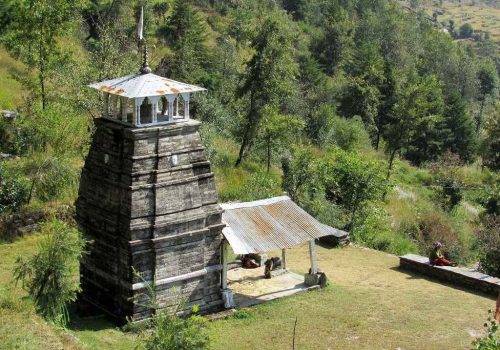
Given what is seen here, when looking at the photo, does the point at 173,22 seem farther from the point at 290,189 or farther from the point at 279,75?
the point at 290,189

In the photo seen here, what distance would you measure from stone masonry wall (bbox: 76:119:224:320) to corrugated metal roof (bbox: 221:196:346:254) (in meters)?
0.79

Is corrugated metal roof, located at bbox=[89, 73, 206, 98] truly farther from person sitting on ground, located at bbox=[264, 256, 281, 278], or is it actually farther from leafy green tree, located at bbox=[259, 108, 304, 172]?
leafy green tree, located at bbox=[259, 108, 304, 172]

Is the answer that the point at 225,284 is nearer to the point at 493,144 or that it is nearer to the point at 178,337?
the point at 178,337

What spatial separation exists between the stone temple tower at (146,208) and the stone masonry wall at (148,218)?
0.09 feet

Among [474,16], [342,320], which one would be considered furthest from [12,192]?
[474,16]

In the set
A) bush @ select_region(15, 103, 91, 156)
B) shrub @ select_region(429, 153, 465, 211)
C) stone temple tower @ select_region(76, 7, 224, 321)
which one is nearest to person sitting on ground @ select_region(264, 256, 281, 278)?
stone temple tower @ select_region(76, 7, 224, 321)

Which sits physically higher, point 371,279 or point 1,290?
point 1,290

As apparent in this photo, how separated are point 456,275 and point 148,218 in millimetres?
10999

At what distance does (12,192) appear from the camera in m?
25.7

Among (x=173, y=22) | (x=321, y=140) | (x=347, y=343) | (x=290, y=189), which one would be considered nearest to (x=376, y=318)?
(x=347, y=343)

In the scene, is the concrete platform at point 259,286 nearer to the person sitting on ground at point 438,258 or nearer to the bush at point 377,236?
the person sitting on ground at point 438,258

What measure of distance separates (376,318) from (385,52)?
6055cm

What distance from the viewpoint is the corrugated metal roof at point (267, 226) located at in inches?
750

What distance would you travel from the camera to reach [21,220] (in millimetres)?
25125
